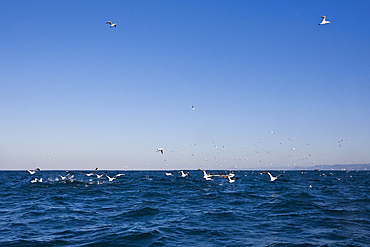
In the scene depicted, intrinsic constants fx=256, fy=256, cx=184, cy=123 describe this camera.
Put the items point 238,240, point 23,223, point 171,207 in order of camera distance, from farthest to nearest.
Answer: point 171,207, point 23,223, point 238,240

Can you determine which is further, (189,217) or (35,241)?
(189,217)

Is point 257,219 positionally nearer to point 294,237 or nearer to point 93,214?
point 294,237

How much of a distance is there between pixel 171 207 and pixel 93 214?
5.52m

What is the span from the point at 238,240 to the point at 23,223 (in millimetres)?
11306

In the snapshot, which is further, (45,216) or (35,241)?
(45,216)

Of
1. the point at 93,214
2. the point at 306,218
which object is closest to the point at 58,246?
the point at 93,214

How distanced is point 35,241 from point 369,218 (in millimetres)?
17140

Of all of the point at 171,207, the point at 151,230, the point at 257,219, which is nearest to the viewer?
the point at 151,230

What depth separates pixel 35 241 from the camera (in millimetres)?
10695

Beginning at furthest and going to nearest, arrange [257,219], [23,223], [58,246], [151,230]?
[257,219] < [23,223] < [151,230] < [58,246]

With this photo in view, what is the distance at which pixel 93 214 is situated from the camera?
53.4 ft

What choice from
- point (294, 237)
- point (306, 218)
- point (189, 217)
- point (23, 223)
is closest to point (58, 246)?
point (23, 223)

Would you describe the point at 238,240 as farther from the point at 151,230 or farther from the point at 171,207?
the point at 171,207

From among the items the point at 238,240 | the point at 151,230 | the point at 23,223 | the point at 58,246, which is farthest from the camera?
the point at 23,223
